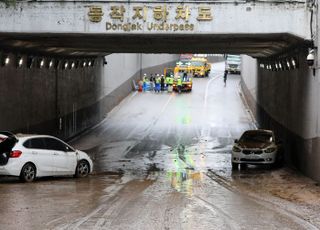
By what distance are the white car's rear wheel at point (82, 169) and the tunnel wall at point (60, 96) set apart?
515 cm

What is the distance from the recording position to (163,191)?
15922 millimetres

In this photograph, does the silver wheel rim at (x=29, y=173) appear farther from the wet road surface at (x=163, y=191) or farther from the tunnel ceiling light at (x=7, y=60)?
the tunnel ceiling light at (x=7, y=60)

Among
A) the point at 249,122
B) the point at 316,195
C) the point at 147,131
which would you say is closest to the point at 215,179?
the point at 316,195

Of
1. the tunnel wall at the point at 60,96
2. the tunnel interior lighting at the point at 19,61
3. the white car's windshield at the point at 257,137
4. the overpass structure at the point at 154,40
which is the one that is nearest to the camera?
the overpass structure at the point at 154,40

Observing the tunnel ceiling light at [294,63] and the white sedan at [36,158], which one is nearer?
the white sedan at [36,158]

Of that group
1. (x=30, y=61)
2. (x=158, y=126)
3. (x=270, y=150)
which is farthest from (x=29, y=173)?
→ (x=158, y=126)

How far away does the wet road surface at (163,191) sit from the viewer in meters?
11.0

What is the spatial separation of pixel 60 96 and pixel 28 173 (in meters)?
15.9

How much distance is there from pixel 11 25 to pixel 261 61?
22.4 meters

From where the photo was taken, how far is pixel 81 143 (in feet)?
108

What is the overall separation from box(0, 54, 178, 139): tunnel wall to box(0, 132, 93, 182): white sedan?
539 centimetres

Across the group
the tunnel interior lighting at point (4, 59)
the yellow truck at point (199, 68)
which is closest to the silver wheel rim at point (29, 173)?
the tunnel interior lighting at point (4, 59)

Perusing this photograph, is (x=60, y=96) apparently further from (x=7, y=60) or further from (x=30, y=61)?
(x=7, y=60)

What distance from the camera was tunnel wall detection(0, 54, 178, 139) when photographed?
24672 millimetres
